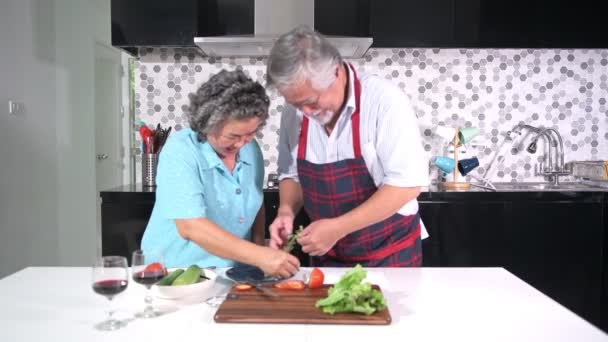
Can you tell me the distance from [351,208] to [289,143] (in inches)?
13.7

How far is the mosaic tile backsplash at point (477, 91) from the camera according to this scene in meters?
4.02

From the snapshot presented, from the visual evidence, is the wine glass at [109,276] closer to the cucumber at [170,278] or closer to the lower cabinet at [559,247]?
the cucumber at [170,278]

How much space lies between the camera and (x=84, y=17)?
549 cm

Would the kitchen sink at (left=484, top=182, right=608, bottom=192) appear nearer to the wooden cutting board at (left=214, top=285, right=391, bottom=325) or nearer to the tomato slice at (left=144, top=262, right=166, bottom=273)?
the wooden cutting board at (left=214, top=285, right=391, bottom=325)

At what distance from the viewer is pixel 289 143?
2.32 metres

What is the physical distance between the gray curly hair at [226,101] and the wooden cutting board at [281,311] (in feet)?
1.78

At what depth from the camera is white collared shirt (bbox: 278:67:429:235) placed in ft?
6.57

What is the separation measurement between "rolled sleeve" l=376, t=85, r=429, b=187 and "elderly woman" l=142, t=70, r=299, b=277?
16.6 inches

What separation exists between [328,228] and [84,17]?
14.5 ft

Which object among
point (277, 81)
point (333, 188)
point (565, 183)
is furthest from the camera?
point (565, 183)

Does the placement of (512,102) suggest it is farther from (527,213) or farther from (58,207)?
(58,207)

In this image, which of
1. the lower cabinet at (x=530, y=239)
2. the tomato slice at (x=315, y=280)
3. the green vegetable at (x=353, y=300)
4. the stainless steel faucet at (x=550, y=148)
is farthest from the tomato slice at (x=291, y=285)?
the stainless steel faucet at (x=550, y=148)

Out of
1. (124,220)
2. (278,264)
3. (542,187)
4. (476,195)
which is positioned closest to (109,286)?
(278,264)

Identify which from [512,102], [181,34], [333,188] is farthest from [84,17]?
[333,188]
